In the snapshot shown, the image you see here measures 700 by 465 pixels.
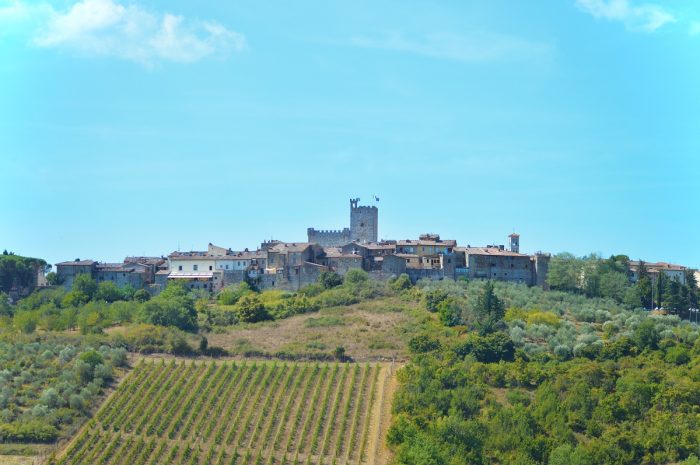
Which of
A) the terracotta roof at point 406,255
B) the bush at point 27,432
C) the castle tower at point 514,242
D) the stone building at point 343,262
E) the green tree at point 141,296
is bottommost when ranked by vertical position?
the bush at point 27,432

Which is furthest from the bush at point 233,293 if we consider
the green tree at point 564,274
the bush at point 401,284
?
the green tree at point 564,274

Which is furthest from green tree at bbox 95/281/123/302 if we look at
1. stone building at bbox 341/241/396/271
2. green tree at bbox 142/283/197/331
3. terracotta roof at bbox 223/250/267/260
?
stone building at bbox 341/241/396/271

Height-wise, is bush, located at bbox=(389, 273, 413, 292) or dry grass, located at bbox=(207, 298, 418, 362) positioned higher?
bush, located at bbox=(389, 273, 413, 292)

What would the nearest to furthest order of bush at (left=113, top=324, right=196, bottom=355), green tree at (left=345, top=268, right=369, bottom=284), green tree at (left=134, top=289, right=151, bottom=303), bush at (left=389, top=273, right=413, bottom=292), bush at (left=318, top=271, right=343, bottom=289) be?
bush at (left=113, top=324, right=196, bottom=355), bush at (left=389, top=273, right=413, bottom=292), green tree at (left=134, top=289, right=151, bottom=303), green tree at (left=345, top=268, right=369, bottom=284), bush at (left=318, top=271, right=343, bottom=289)

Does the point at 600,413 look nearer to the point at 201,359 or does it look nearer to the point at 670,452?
the point at 670,452

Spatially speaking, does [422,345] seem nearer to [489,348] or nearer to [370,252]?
[489,348]

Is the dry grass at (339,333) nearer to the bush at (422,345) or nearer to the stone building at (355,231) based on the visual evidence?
the bush at (422,345)

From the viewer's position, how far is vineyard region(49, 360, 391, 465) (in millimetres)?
51062

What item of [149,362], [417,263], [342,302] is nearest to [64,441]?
[149,362]

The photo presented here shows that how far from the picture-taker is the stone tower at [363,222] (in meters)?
101

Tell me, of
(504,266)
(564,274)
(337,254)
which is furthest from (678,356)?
(337,254)

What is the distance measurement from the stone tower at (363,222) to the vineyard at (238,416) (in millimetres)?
39590

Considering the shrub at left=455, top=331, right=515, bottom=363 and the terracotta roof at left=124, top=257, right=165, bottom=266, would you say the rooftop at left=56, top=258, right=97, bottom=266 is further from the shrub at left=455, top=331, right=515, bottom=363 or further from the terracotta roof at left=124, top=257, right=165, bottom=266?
the shrub at left=455, top=331, right=515, bottom=363

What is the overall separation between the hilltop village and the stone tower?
8.91 metres
